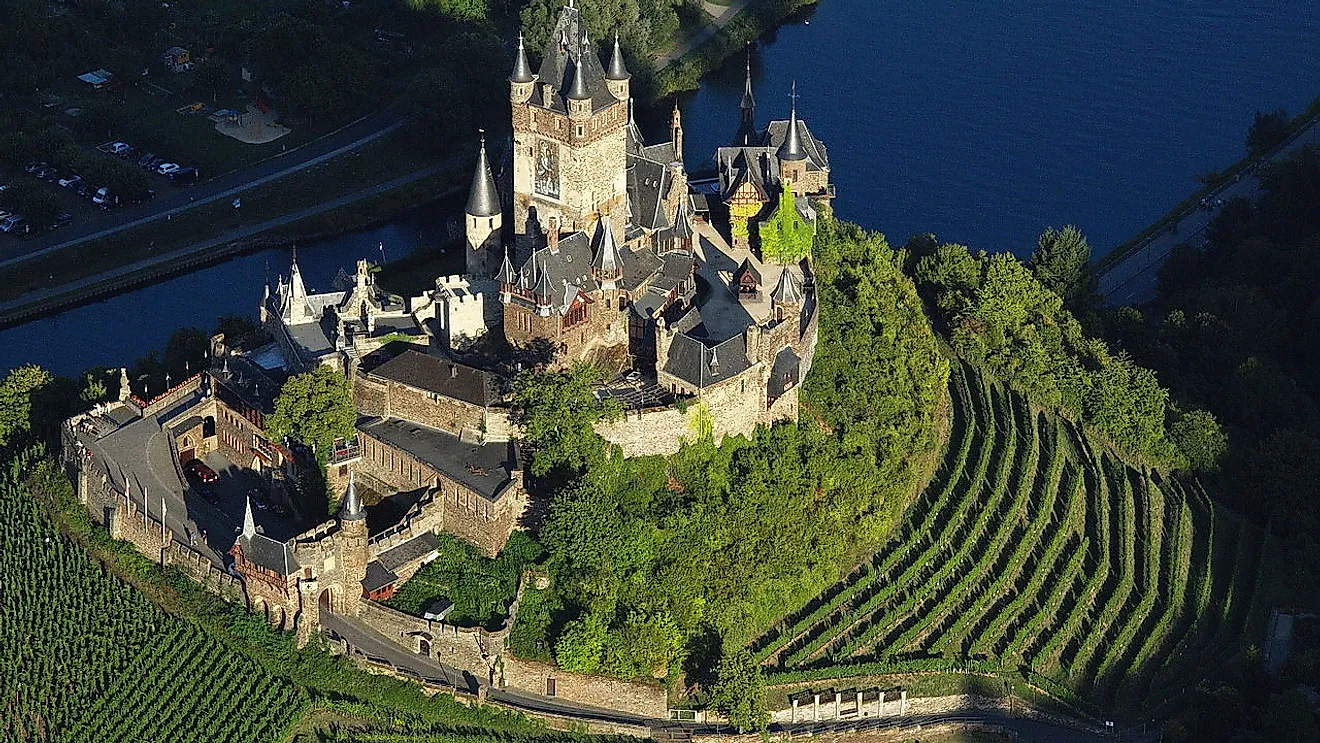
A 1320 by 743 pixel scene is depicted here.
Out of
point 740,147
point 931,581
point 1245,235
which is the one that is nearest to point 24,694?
point 931,581

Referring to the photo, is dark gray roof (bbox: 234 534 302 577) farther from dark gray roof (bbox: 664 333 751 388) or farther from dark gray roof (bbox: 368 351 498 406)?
dark gray roof (bbox: 664 333 751 388)

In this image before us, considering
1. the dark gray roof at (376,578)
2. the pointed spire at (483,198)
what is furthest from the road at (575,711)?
the pointed spire at (483,198)

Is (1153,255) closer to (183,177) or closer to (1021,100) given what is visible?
(1021,100)

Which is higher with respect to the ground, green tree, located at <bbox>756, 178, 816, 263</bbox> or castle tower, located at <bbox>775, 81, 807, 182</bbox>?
castle tower, located at <bbox>775, 81, 807, 182</bbox>

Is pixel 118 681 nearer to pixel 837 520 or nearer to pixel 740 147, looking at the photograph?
pixel 837 520

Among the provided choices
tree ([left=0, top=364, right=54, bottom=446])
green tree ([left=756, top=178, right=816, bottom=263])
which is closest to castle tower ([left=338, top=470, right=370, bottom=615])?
tree ([left=0, top=364, right=54, bottom=446])

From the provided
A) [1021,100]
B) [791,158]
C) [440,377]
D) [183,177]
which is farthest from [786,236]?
[1021,100]
